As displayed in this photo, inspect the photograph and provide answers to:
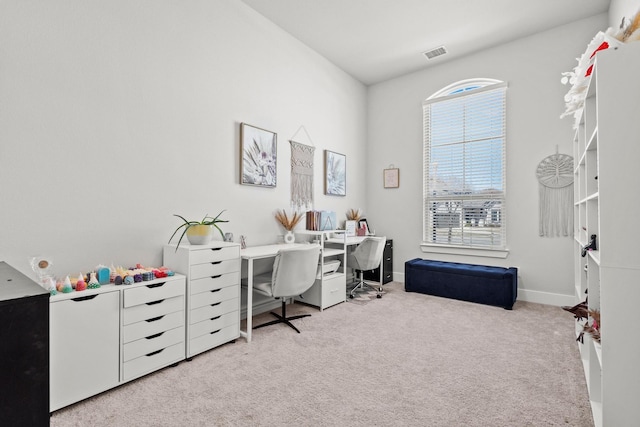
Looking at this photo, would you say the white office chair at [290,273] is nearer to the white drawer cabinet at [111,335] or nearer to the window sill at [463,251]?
the white drawer cabinet at [111,335]

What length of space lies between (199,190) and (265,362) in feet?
5.24

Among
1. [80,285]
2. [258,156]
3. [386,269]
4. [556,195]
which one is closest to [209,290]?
[80,285]

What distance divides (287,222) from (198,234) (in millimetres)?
1315

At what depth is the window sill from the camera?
13.5ft

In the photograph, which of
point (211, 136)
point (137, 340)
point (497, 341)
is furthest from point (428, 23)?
point (137, 340)

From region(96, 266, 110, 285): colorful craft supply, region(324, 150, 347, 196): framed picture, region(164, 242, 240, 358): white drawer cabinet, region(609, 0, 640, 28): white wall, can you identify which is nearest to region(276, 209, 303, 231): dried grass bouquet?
region(324, 150, 347, 196): framed picture

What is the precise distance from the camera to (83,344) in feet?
5.92

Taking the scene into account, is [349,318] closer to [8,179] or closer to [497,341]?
[497,341]

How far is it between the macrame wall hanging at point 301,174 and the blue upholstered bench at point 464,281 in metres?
1.70

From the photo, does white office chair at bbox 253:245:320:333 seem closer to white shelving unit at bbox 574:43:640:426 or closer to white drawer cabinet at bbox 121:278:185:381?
white drawer cabinet at bbox 121:278:185:381

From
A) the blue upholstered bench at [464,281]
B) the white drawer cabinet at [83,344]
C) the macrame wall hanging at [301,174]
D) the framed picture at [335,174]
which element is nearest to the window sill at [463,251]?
the blue upholstered bench at [464,281]

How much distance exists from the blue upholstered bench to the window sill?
0.19 metres

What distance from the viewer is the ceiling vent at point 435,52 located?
4191 mm

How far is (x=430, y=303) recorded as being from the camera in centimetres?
379
